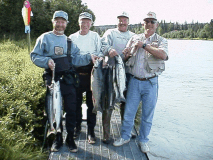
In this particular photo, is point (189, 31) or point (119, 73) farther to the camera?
point (189, 31)

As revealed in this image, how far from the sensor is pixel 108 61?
185 inches

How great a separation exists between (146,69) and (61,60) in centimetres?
151

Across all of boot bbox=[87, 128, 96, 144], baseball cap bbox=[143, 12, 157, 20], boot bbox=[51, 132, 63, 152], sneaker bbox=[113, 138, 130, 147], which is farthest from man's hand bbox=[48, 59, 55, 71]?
sneaker bbox=[113, 138, 130, 147]

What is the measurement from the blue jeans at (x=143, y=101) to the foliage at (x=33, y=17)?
2073cm

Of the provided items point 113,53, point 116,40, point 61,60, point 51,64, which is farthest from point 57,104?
point 116,40

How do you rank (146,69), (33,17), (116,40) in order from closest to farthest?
(146,69)
(116,40)
(33,17)

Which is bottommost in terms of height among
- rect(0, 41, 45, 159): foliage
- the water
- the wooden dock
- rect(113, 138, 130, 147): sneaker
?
the water

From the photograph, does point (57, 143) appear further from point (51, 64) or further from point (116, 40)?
point (116, 40)

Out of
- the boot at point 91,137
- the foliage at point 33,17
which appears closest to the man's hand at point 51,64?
the boot at point 91,137

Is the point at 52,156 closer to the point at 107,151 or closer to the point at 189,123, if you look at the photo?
the point at 107,151

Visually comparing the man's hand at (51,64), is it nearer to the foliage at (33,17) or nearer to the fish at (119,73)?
the fish at (119,73)

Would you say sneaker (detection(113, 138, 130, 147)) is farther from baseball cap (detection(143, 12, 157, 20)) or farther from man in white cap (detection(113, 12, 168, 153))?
baseball cap (detection(143, 12, 157, 20))

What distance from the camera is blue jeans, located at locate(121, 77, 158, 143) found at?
14.6 ft

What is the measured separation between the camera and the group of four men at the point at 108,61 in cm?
401
